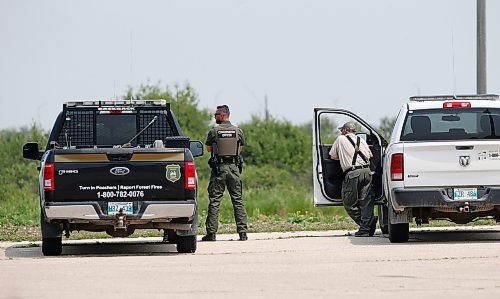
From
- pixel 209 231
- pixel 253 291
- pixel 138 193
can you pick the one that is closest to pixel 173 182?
pixel 138 193

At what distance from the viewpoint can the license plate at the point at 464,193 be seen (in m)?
19.4

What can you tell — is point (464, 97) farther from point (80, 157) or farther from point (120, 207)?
point (80, 157)

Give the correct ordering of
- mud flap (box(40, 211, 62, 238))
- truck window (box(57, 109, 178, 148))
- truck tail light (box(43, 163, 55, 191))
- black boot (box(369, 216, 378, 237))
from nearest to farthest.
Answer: truck tail light (box(43, 163, 55, 191)) → mud flap (box(40, 211, 62, 238)) → truck window (box(57, 109, 178, 148)) → black boot (box(369, 216, 378, 237))

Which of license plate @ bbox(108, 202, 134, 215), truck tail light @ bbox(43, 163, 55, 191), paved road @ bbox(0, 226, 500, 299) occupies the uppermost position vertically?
truck tail light @ bbox(43, 163, 55, 191)

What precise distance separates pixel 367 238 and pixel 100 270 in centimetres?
684

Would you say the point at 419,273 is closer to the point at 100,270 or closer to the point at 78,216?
the point at 100,270

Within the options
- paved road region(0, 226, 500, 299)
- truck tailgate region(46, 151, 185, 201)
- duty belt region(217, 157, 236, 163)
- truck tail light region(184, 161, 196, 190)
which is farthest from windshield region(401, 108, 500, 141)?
truck tailgate region(46, 151, 185, 201)

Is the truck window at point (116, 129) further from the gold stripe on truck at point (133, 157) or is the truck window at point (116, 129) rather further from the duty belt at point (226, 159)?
the gold stripe on truck at point (133, 157)

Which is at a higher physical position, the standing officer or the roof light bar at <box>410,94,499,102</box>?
the roof light bar at <box>410,94,499,102</box>

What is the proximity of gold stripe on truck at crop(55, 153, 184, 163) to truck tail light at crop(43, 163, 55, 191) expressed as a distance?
133 mm

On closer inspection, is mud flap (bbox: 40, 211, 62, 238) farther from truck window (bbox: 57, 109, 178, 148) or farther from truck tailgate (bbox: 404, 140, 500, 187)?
truck tailgate (bbox: 404, 140, 500, 187)

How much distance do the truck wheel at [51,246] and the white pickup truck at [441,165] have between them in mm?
4794

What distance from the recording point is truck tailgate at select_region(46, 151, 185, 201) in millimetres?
17938

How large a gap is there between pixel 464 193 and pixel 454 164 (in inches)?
17.5
